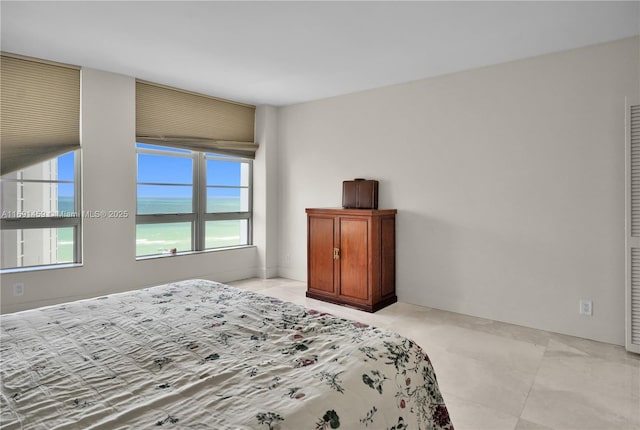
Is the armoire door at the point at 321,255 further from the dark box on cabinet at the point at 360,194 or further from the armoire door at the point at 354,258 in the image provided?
the dark box on cabinet at the point at 360,194

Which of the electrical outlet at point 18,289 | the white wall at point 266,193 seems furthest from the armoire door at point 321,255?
the electrical outlet at point 18,289

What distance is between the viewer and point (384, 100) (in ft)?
14.6

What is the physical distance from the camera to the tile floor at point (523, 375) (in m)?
2.06

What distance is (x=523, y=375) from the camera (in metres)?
2.55

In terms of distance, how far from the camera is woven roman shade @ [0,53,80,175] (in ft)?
11.4

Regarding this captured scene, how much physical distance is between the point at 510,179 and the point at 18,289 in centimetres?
485

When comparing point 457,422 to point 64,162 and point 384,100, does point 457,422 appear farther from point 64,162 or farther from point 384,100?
point 64,162

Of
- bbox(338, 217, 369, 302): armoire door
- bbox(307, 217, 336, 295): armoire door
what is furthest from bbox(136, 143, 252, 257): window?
bbox(338, 217, 369, 302): armoire door

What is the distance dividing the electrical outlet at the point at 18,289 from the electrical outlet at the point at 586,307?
17.0 feet

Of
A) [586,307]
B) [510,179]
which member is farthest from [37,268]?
[586,307]

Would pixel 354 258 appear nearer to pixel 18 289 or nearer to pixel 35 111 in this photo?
pixel 18 289

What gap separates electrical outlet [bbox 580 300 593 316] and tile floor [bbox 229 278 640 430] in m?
0.24

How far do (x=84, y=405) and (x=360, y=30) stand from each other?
2934 millimetres

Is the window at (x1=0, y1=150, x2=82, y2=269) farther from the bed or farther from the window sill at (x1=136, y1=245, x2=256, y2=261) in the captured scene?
the bed
